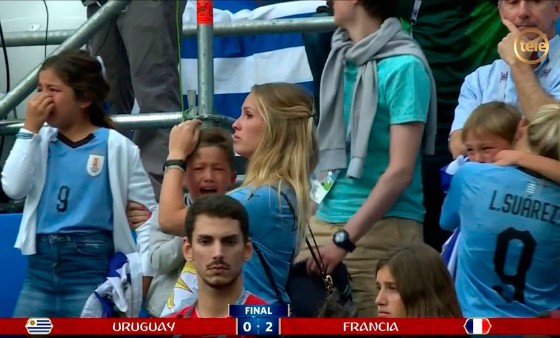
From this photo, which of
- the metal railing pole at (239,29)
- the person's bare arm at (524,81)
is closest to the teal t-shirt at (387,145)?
the person's bare arm at (524,81)

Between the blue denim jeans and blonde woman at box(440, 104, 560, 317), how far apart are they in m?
1.43

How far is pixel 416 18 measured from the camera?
21.9ft

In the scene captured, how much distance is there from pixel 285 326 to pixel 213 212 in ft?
1.85

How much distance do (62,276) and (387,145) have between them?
136 cm

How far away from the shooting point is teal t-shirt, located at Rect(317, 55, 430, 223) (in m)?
5.52

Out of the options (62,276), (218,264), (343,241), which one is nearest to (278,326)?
(218,264)

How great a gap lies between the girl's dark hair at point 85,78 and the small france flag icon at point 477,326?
195 cm

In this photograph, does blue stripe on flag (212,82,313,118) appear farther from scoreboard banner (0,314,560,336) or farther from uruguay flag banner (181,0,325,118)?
scoreboard banner (0,314,560,336)

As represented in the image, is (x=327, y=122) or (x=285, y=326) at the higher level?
(x=327, y=122)

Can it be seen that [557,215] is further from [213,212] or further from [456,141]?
[213,212]

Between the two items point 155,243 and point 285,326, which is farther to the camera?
point 155,243

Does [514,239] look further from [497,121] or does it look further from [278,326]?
[278,326]

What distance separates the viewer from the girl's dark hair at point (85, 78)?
5.69m

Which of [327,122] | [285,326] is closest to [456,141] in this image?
[327,122]
